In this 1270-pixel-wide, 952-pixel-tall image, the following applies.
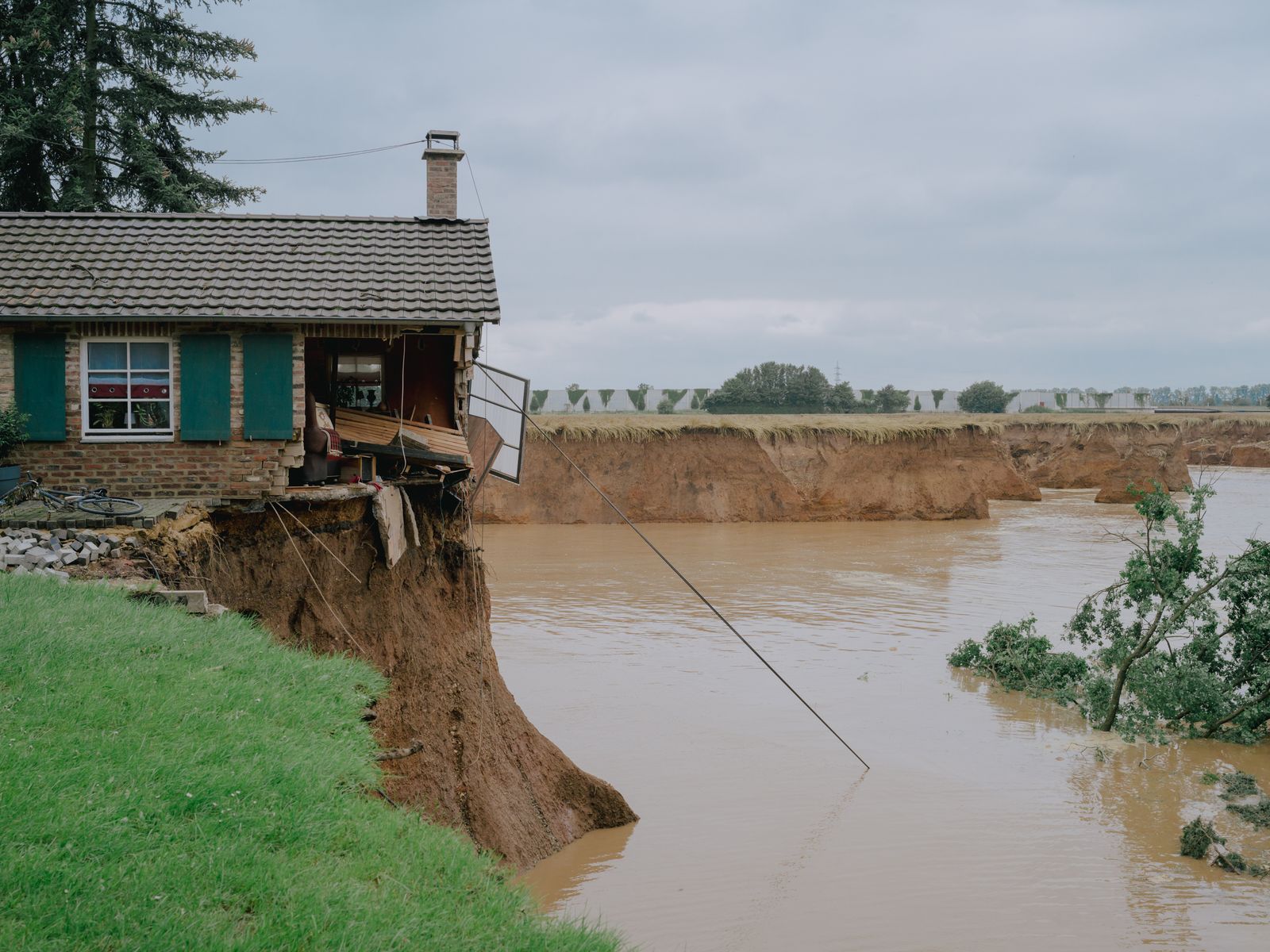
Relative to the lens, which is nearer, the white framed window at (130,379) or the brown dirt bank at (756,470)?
the white framed window at (130,379)

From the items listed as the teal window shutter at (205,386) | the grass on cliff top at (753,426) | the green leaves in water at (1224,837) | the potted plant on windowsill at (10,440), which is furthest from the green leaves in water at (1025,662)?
the grass on cliff top at (753,426)

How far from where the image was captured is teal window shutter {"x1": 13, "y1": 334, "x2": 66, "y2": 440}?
1180cm

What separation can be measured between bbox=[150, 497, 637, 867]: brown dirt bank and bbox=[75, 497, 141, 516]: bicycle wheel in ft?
2.06

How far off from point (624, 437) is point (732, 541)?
696 cm

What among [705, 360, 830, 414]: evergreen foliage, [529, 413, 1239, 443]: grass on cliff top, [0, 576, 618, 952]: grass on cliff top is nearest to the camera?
[0, 576, 618, 952]: grass on cliff top

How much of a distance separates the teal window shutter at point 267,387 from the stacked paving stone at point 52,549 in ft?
6.73

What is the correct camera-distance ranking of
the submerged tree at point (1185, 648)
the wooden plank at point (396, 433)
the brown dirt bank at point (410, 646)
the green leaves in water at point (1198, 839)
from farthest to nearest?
the submerged tree at point (1185, 648) → the wooden plank at point (396, 433) → the green leaves in water at point (1198, 839) → the brown dirt bank at point (410, 646)

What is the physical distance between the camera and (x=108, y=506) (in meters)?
11.1

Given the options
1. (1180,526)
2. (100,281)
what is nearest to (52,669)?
(100,281)

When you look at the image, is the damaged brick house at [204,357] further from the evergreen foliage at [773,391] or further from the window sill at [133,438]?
the evergreen foliage at [773,391]

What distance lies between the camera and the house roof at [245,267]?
38.7ft

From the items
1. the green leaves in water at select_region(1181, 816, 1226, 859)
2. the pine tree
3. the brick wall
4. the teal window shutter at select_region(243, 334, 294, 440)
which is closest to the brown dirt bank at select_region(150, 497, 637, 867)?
the brick wall

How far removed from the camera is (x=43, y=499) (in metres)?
11.4

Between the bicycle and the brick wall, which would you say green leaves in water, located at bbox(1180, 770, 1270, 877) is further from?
the bicycle
